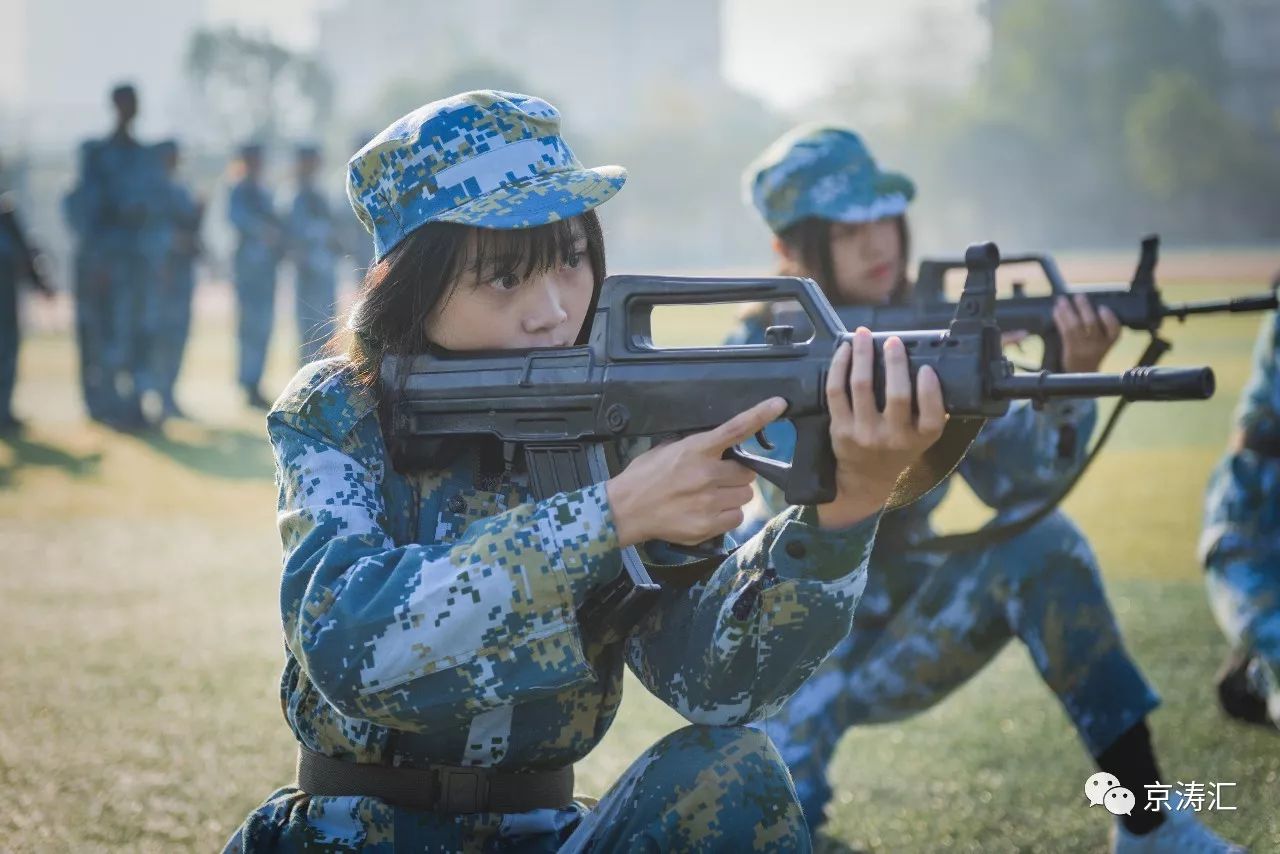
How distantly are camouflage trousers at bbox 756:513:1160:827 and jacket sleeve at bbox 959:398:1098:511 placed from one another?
102 millimetres

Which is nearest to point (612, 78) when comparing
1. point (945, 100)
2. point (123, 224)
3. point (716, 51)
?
point (716, 51)

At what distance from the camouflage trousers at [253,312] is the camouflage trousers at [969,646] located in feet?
38.4

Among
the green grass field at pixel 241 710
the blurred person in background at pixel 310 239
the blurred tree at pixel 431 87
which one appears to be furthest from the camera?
the blurred tree at pixel 431 87

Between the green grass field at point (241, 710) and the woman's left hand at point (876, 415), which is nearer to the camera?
the woman's left hand at point (876, 415)

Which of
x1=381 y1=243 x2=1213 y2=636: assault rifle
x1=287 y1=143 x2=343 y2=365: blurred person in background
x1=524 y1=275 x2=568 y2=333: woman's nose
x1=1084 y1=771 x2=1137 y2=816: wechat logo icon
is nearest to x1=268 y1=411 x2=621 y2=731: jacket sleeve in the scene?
x1=381 y1=243 x2=1213 y2=636: assault rifle

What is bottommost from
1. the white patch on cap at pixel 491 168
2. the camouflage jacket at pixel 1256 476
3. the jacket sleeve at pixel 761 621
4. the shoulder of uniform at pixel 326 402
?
the camouflage jacket at pixel 1256 476

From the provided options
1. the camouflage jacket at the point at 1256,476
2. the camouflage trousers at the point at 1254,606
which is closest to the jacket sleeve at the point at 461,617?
the camouflage trousers at the point at 1254,606

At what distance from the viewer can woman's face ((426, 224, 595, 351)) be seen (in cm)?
223

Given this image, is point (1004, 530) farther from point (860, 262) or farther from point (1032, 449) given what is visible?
point (860, 262)

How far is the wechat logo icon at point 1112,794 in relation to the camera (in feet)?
10.7

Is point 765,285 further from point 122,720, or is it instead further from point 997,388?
point 122,720

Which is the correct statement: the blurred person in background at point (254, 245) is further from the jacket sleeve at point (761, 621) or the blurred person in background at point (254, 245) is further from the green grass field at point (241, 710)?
the jacket sleeve at point (761, 621)

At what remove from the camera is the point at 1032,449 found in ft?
11.5

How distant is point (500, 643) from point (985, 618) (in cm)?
183
